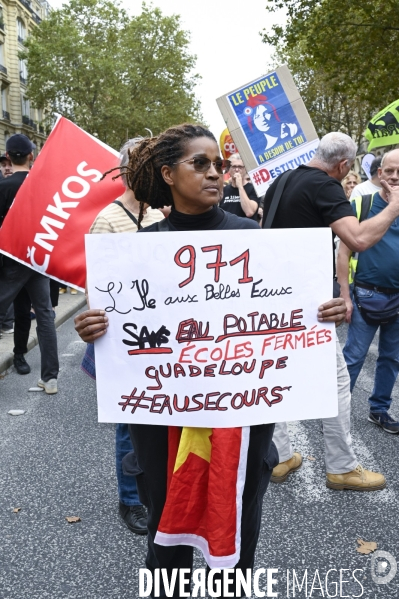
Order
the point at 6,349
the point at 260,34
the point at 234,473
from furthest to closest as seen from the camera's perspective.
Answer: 1. the point at 260,34
2. the point at 6,349
3. the point at 234,473

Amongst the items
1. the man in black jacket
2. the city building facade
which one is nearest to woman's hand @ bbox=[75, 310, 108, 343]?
the man in black jacket

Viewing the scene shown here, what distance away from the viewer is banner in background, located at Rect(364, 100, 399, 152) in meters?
5.26

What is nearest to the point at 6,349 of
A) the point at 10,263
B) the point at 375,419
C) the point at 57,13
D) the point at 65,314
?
the point at 10,263

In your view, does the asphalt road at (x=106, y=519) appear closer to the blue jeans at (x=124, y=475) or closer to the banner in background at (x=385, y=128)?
the blue jeans at (x=124, y=475)

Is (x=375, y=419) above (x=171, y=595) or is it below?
below

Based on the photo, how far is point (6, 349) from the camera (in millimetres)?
6449

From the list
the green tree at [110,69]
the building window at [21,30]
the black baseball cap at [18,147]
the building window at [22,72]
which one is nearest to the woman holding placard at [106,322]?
the black baseball cap at [18,147]

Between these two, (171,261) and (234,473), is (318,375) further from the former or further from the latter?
(171,261)

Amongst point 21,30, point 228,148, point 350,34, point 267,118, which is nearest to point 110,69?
point 21,30

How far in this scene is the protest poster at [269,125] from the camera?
228 inches

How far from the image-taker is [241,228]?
1.99 m

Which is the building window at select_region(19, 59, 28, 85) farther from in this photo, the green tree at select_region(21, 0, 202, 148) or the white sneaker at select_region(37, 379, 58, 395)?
the white sneaker at select_region(37, 379, 58, 395)

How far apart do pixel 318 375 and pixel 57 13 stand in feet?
148

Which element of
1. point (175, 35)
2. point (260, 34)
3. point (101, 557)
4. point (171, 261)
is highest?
point (175, 35)
